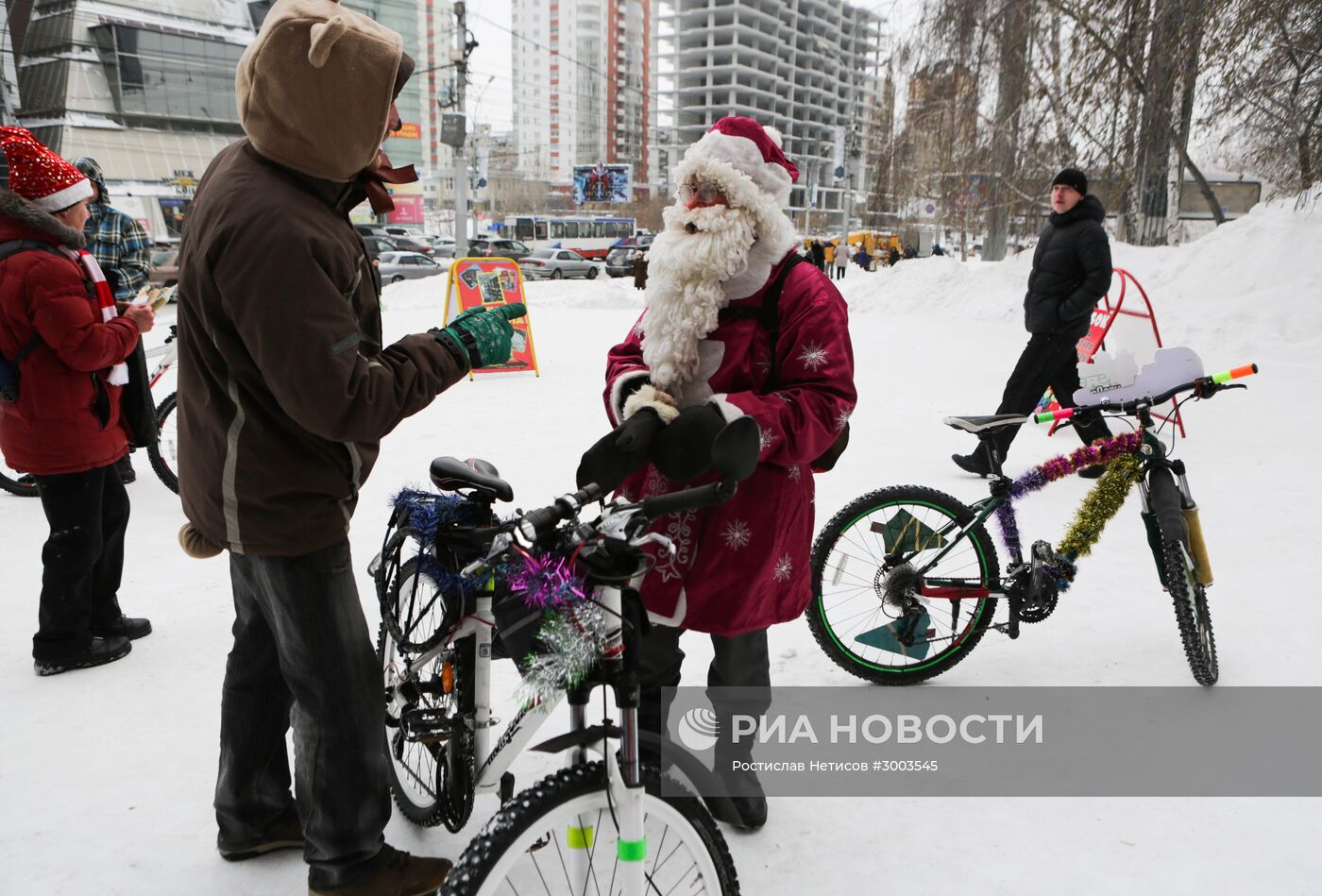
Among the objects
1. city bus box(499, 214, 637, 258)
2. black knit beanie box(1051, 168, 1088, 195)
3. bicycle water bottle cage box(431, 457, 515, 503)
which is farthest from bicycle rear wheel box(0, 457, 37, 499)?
city bus box(499, 214, 637, 258)

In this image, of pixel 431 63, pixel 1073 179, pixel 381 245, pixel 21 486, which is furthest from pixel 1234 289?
pixel 431 63

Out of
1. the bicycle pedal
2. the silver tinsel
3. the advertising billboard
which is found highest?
the advertising billboard

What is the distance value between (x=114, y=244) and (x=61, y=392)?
2694 mm

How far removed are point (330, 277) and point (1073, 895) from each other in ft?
7.44

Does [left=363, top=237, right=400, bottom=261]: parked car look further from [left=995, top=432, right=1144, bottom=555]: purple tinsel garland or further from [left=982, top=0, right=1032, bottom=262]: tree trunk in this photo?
[left=995, top=432, right=1144, bottom=555]: purple tinsel garland

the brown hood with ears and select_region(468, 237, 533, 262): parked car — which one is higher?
select_region(468, 237, 533, 262): parked car

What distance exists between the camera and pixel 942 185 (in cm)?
1461

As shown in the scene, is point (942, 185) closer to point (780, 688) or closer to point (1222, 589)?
point (1222, 589)

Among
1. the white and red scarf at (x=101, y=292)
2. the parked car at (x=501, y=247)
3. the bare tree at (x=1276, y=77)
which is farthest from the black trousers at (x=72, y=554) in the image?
the parked car at (x=501, y=247)

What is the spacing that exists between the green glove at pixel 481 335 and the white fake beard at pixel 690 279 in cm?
38

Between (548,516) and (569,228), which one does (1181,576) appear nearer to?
(548,516)

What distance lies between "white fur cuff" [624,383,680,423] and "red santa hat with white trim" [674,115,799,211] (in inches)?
20.5

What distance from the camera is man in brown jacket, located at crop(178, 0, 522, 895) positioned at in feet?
5.26

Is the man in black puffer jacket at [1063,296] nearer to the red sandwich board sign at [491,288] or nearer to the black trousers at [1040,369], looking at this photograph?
the black trousers at [1040,369]
